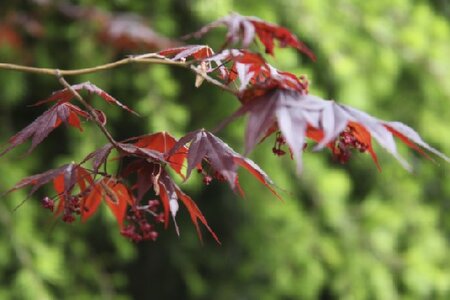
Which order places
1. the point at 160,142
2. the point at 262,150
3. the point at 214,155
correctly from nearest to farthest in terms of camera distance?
the point at 214,155, the point at 160,142, the point at 262,150

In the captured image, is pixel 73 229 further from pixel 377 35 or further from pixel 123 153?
pixel 123 153

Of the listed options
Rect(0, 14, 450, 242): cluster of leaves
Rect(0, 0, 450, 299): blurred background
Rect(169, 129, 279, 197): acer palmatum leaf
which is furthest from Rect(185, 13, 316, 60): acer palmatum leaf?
Rect(0, 0, 450, 299): blurred background

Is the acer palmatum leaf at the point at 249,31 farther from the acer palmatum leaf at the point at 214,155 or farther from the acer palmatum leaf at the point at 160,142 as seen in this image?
the acer palmatum leaf at the point at 160,142

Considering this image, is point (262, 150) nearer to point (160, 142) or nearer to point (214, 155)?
point (160, 142)

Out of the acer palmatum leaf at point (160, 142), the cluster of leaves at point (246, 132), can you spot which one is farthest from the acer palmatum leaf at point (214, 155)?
the acer palmatum leaf at point (160, 142)

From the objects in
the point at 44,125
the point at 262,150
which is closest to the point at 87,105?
the point at 44,125

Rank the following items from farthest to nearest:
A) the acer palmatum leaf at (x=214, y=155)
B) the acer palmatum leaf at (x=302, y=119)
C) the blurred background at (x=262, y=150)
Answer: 1. the blurred background at (x=262, y=150)
2. the acer palmatum leaf at (x=214, y=155)
3. the acer palmatum leaf at (x=302, y=119)

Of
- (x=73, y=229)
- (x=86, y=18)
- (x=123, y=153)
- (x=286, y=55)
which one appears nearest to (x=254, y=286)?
(x=73, y=229)

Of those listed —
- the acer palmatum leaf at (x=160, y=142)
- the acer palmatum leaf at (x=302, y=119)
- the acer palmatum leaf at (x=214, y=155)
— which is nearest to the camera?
the acer palmatum leaf at (x=302, y=119)
